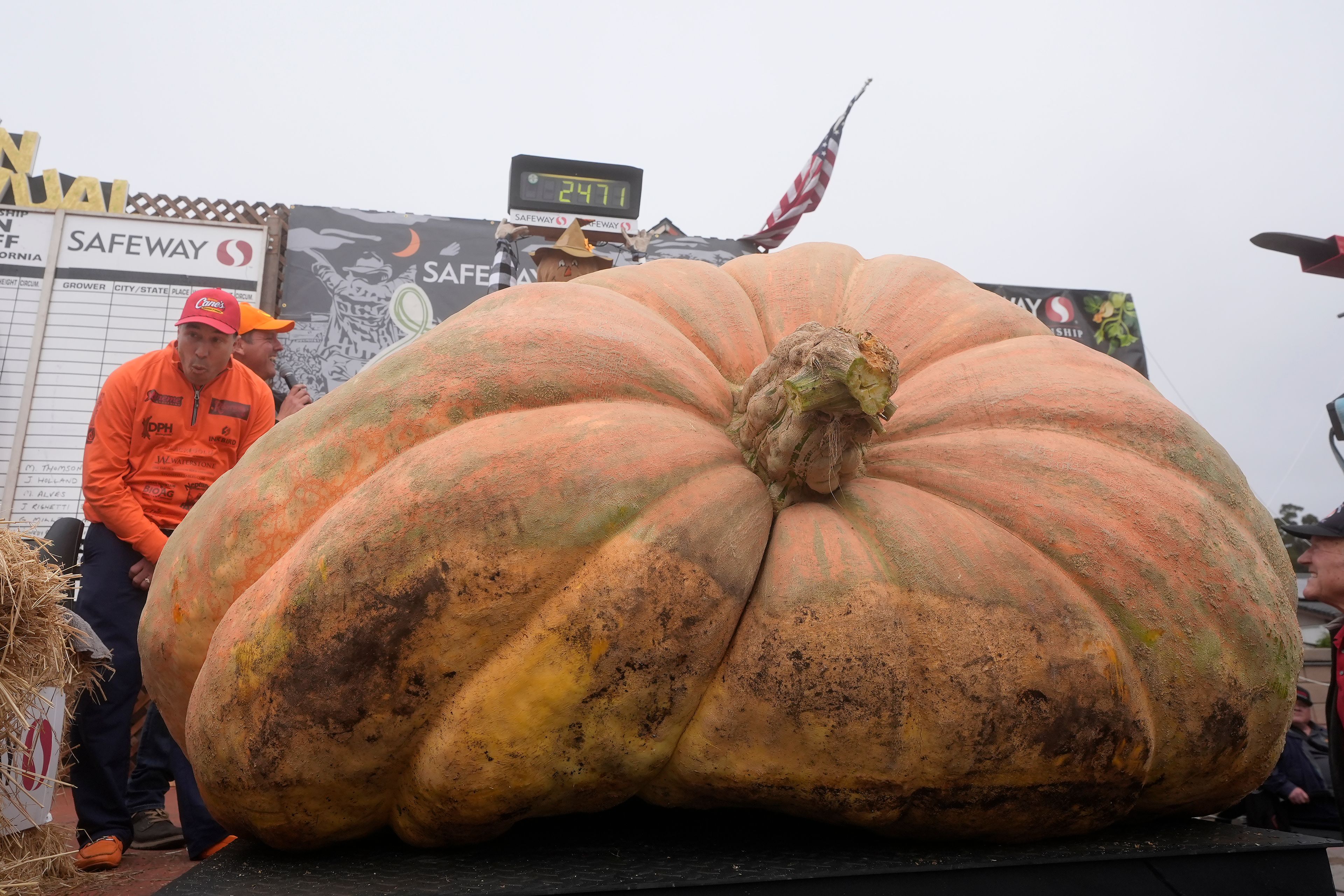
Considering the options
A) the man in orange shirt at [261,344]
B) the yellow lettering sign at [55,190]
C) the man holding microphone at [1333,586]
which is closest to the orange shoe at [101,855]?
the man in orange shirt at [261,344]

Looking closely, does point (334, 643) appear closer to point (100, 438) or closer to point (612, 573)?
point (612, 573)

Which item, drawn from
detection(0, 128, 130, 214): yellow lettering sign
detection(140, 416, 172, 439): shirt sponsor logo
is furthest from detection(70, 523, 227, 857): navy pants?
detection(0, 128, 130, 214): yellow lettering sign

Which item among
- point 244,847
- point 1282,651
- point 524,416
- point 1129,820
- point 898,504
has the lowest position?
point 244,847

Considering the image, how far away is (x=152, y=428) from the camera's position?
3438 millimetres

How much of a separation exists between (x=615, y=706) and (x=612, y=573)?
0.72ft

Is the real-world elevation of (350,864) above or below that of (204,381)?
below

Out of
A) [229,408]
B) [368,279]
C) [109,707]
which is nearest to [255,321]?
[229,408]

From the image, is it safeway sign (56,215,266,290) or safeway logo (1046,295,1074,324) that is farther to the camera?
safeway logo (1046,295,1074,324)

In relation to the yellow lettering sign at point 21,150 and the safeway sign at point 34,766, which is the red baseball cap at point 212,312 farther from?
the yellow lettering sign at point 21,150

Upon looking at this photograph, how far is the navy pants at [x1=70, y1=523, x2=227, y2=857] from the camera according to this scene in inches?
126

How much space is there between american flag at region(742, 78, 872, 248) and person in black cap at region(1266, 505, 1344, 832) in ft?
15.6

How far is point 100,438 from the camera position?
10.9ft

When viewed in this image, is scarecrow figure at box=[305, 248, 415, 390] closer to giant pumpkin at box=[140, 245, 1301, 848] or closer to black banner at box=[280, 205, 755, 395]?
black banner at box=[280, 205, 755, 395]

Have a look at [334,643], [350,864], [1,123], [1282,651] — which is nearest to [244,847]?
[350,864]
